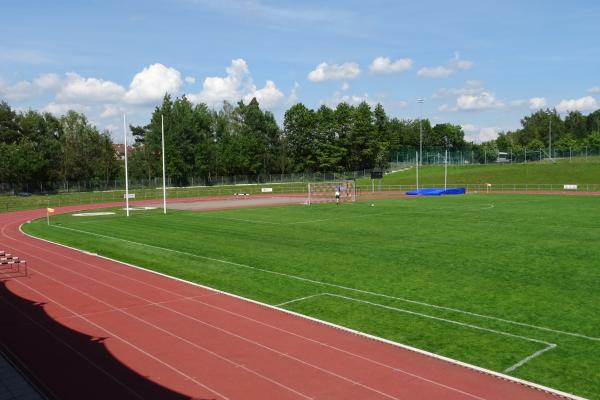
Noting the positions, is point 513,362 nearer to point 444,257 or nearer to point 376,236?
point 444,257

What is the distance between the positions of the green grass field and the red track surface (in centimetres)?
100

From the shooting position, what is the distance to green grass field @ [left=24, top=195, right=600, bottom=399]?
1130 centimetres

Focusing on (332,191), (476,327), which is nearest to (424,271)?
(476,327)

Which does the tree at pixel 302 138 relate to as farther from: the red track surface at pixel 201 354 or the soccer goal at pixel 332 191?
the red track surface at pixel 201 354

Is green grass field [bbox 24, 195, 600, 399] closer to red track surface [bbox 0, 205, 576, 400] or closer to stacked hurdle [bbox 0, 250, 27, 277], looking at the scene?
red track surface [bbox 0, 205, 576, 400]

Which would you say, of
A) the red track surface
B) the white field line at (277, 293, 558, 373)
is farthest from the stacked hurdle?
the white field line at (277, 293, 558, 373)

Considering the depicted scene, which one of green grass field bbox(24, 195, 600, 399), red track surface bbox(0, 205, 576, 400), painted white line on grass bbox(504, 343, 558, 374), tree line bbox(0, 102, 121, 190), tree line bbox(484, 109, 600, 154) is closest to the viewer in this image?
red track surface bbox(0, 205, 576, 400)

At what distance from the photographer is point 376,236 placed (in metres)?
27.8

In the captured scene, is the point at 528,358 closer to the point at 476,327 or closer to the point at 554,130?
the point at 476,327

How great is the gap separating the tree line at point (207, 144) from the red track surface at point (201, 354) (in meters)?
62.9

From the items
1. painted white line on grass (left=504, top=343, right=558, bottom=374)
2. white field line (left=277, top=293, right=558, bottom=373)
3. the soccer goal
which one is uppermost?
the soccer goal

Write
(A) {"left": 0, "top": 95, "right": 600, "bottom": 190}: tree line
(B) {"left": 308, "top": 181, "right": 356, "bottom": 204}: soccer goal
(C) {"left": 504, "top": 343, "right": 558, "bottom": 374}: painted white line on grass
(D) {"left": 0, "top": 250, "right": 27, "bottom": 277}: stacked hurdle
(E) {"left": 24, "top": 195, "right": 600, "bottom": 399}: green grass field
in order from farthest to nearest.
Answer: (A) {"left": 0, "top": 95, "right": 600, "bottom": 190}: tree line → (B) {"left": 308, "top": 181, "right": 356, "bottom": 204}: soccer goal → (D) {"left": 0, "top": 250, "right": 27, "bottom": 277}: stacked hurdle → (E) {"left": 24, "top": 195, "right": 600, "bottom": 399}: green grass field → (C) {"left": 504, "top": 343, "right": 558, "bottom": 374}: painted white line on grass

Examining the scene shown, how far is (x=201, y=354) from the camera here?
10906mm

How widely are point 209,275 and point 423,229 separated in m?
15.6
